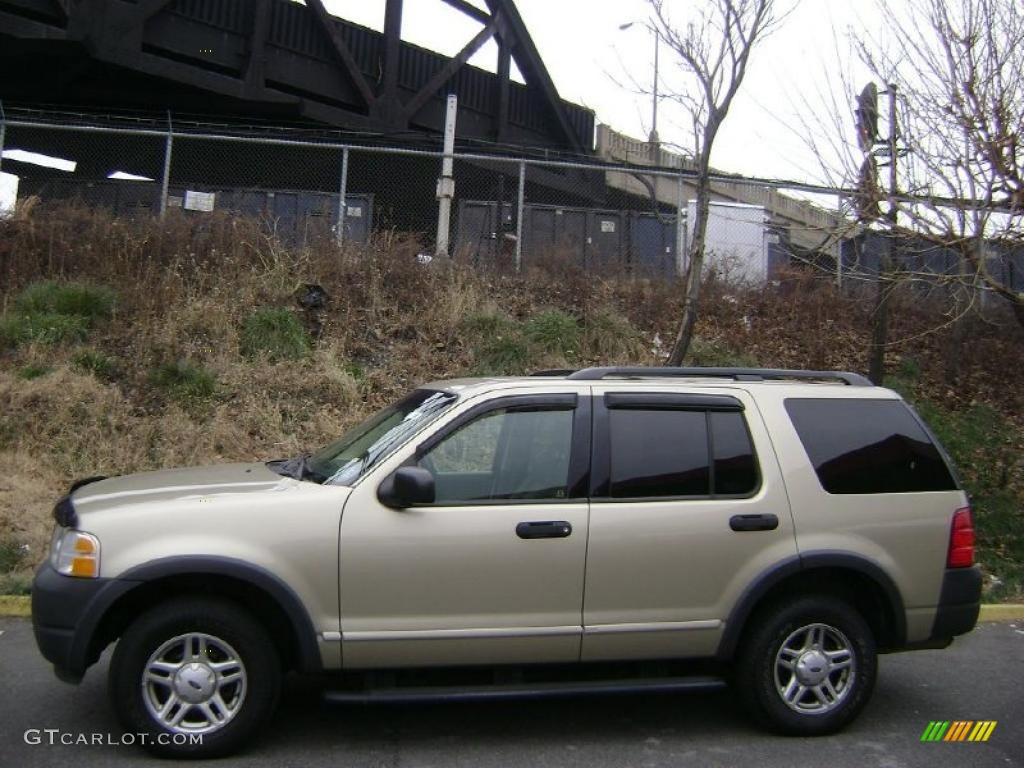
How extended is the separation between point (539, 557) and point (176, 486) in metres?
1.83

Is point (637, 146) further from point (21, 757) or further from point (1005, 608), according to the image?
point (21, 757)

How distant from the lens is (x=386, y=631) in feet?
13.8

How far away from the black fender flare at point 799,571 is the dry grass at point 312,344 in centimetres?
600

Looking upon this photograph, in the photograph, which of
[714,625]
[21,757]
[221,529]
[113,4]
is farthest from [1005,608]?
[113,4]

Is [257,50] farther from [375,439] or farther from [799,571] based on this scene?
[799,571]

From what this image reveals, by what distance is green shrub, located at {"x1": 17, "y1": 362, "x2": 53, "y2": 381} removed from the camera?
9.73 metres

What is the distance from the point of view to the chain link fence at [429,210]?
12.7 meters

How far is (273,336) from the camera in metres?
11.0

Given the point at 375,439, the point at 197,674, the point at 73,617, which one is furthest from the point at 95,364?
the point at 197,674

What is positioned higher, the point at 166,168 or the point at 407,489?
the point at 166,168

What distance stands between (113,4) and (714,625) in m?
16.1

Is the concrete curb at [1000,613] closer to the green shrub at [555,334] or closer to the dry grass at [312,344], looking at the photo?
the dry grass at [312,344]

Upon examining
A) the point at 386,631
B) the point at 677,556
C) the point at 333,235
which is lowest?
the point at 386,631

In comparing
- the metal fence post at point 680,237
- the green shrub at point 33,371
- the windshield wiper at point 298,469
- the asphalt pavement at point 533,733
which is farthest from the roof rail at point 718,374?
the metal fence post at point 680,237
